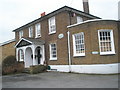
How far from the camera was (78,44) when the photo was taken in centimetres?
1420

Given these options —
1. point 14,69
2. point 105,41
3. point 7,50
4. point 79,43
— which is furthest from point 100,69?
point 7,50

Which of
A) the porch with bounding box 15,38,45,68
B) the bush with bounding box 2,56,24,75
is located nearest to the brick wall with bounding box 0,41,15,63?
the porch with bounding box 15,38,45,68

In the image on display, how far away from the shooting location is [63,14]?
15562 mm

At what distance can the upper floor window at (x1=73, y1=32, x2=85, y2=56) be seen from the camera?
545 inches

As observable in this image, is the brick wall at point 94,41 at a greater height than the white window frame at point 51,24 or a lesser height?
lesser

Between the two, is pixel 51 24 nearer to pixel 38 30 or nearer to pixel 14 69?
pixel 38 30

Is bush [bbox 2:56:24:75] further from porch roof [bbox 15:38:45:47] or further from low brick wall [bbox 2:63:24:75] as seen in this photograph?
porch roof [bbox 15:38:45:47]

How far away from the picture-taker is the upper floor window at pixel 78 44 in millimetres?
13840

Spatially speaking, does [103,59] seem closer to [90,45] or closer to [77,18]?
[90,45]

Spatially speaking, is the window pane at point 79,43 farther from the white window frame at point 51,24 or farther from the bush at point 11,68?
the bush at point 11,68

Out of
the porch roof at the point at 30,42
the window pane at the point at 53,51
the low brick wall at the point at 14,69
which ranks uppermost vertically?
the porch roof at the point at 30,42

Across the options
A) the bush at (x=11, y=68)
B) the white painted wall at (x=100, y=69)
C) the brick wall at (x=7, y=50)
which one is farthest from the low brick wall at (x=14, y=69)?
the white painted wall at (x=100, y=69)

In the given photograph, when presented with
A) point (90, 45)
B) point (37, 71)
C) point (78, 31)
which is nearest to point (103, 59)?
point (90, 45)

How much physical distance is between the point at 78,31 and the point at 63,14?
9.80 ft
